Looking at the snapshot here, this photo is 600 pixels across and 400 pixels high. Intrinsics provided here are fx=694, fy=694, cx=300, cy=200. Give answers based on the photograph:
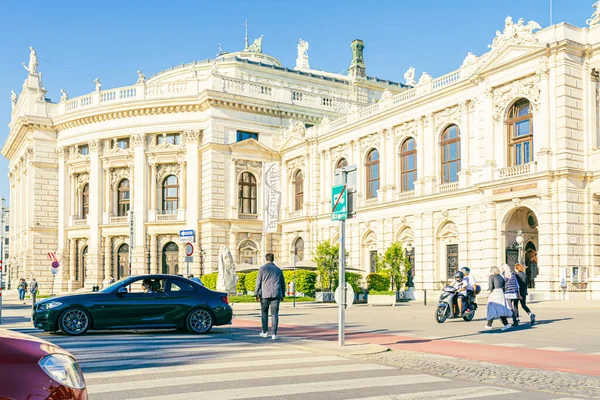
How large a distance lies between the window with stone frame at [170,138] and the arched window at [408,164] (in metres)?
19.1

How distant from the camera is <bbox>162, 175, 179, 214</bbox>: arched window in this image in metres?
55.4

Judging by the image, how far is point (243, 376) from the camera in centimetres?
983

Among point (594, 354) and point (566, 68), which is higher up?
point (566, 68)

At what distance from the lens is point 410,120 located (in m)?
43.2

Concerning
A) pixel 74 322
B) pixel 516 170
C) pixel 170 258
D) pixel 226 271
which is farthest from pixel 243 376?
pixel 170 258

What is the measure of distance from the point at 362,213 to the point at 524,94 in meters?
15.3

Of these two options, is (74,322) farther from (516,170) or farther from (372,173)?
(372,173)

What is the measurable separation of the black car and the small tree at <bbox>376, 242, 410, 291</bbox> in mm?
21867

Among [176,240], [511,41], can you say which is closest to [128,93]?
[176,240]

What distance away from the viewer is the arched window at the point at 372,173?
4712 centimetres

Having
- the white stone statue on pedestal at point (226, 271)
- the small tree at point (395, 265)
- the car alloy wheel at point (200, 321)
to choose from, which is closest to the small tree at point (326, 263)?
the small tree at point (395, 265)

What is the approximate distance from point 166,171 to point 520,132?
29.4 meters

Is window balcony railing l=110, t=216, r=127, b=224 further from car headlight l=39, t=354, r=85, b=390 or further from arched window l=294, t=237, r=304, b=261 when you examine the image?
car headlight l=39, t=354, r=85, b=390

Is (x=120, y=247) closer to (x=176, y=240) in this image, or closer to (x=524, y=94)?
(x=176, y=240)
